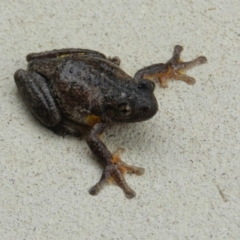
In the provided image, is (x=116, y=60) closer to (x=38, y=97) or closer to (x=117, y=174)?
(x=38, y=97)

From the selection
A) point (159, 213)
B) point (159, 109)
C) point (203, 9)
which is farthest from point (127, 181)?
point (203, 9)

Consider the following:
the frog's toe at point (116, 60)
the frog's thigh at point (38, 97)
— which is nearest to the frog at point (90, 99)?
the frog's thigh at point (38, 97)

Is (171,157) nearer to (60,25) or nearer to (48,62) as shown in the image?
(48,62)

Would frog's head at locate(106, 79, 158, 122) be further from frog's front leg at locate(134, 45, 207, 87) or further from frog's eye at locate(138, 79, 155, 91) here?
frog's front leg at locate(134, 45, 207, 87)

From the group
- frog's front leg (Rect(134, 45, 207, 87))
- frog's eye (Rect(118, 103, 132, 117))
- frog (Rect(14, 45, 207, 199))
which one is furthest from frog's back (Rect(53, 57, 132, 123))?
frog's front leg (Rect(134, 45, 207, 87))

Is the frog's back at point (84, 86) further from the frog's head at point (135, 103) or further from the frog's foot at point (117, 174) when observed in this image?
the frog's foot at point (117, 174)

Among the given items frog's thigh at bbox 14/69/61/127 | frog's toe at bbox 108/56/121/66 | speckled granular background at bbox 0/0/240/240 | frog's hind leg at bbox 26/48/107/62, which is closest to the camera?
speckled granular background at bbox 0/0/240/240
